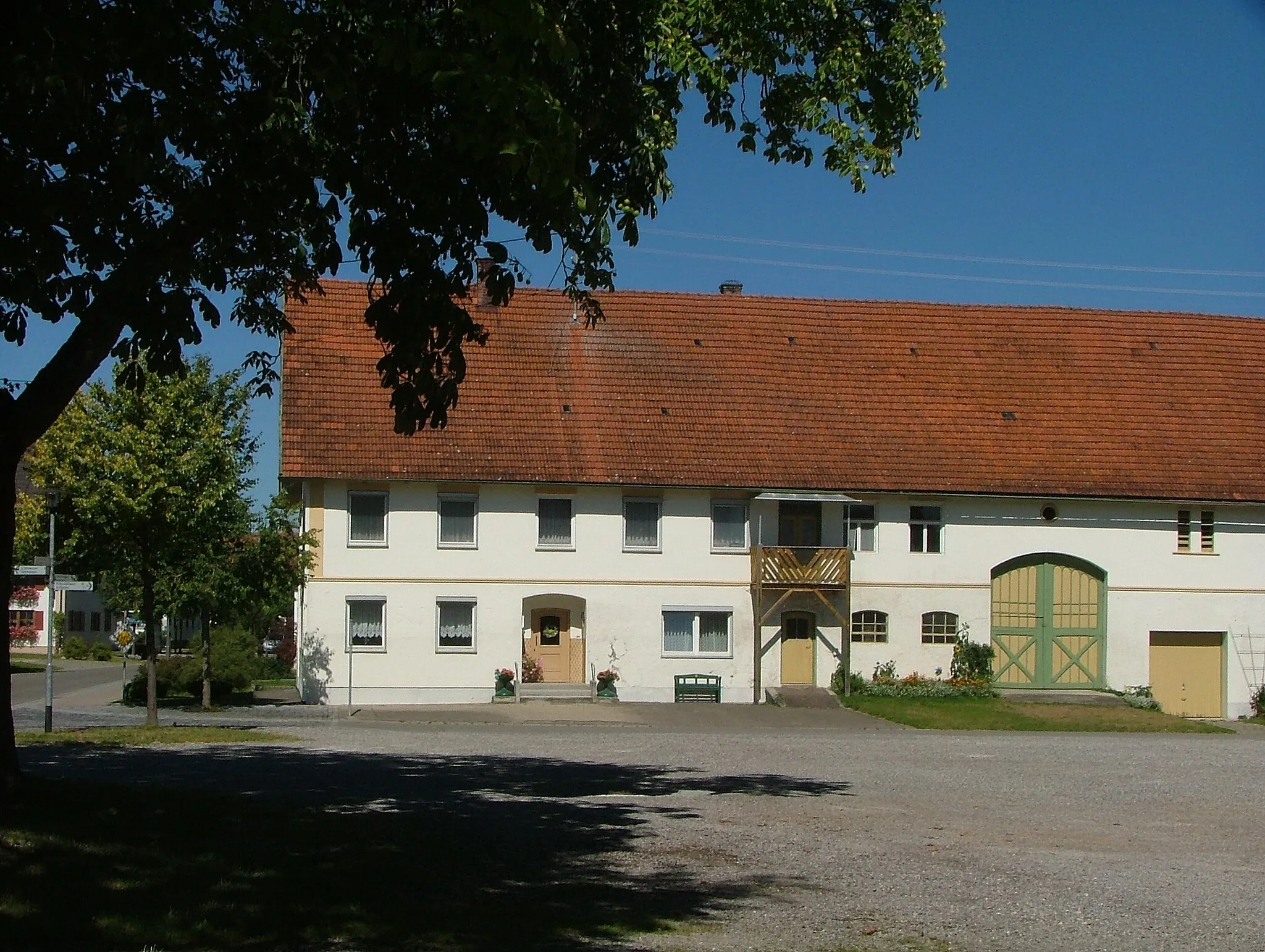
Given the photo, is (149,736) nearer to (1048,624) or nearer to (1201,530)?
(1048,624)

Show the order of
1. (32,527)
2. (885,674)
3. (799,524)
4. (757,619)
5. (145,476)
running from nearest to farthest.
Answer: (145,476)
(32,527)
(757,619)
(885,674)
(799,524)

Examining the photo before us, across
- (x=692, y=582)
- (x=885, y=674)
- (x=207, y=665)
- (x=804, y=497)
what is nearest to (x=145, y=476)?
(x=207, y=665)

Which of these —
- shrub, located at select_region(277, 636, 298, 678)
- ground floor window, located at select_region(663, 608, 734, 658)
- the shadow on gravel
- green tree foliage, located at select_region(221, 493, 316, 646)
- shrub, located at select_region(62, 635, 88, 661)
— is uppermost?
green tree foliage, located at select_region(221, 493, 316, 646)

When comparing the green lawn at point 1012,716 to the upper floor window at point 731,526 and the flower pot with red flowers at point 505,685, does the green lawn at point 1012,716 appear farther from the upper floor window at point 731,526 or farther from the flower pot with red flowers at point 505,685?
the flower pot with red flowers at point 505,685

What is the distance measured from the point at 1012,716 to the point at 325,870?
26.8 meters

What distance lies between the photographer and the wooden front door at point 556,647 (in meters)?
37.2

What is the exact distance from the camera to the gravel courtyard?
368 inches

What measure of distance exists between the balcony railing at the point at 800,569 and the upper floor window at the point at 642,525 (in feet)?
8.56

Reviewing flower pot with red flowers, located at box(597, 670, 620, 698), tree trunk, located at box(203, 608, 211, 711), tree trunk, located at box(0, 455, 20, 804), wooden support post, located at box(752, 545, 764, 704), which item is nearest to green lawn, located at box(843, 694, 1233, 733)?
wooden support post, located at box(752, 545, 764, 704)

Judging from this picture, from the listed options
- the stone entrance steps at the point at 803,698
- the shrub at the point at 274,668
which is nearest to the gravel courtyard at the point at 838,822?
the stone entrance steps at the point at 803,698

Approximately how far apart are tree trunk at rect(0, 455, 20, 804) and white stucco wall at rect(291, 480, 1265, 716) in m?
24.4

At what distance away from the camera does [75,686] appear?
51.5 metres

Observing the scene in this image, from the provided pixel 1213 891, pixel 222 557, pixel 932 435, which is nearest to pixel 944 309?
pixel 932 435

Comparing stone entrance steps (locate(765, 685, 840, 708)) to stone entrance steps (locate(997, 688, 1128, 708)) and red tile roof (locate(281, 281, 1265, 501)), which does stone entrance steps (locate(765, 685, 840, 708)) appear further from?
red tile roof (locate(281, 281, 1265, 501))
